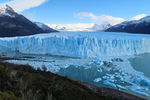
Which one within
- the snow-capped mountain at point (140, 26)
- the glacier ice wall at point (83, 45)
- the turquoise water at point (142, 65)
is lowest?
the turquoise water at point (142, 65)

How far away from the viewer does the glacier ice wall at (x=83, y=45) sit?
2569 cm

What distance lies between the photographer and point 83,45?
84.4 ft

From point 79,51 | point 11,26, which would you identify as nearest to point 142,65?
point 79,51

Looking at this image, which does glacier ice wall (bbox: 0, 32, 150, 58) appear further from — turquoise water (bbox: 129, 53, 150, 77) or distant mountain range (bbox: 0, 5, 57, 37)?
distant mountain range (bbox: 0, 5, 57, 37)

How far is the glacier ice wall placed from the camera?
25.7m

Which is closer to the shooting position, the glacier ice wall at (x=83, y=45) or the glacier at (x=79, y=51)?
the glacier at (x=79, y=51)

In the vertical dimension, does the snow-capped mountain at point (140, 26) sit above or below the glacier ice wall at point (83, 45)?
above

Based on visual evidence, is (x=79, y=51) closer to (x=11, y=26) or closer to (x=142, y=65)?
(x=142, y=65)

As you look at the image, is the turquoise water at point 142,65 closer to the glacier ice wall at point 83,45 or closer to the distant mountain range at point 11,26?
the glacier ice wall at point 83,45

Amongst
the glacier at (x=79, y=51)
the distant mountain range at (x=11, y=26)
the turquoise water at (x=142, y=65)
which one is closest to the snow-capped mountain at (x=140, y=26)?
the distant mountain range at (x=11, y=26)

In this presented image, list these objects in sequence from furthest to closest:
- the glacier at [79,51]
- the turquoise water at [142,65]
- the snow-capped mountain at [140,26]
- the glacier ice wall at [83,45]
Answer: the snow-capped mountain at [140,26] → the glacier ice wall at [83,45] → the glacier at [79,51] → the turquoise water at [142,65]

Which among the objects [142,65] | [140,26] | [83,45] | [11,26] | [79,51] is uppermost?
[11,26]

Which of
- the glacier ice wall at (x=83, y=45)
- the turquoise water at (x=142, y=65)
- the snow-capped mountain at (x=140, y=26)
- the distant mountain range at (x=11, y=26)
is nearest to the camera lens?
the turquoise water at (x=142, y=65)

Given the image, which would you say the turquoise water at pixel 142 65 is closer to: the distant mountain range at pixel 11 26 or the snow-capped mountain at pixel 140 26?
the snow-capped mountain at pixel 140 26
